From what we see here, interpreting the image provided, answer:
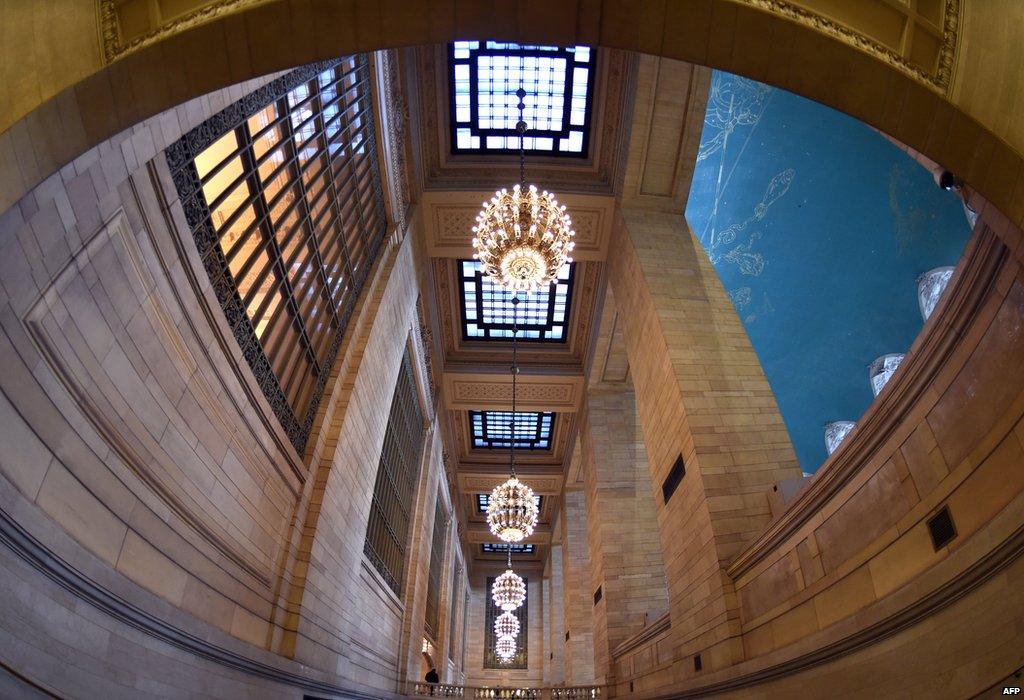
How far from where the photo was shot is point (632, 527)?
40.1 feet

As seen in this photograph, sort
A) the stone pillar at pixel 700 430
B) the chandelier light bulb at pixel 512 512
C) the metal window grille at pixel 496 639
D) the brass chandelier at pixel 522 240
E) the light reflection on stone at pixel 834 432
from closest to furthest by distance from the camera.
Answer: the stone pillar at pixel 700 430 < the brass chandelier at pixel 522 240 < the chandelier light bulb at pixel 512 512 < the light reflection on stone at pixel 834 432 < the metal window grille at pixel 496 639

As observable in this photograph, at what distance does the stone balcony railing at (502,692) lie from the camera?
11.3m

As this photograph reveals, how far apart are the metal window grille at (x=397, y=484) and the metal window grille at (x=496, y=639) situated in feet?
51.7

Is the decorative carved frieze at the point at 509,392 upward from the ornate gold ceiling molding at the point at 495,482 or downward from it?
upward

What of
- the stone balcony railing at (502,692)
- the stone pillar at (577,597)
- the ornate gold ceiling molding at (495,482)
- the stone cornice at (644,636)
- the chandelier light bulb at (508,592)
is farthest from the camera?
the ornate gold ceiling molding at (495,482)

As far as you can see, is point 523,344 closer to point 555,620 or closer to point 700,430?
point 700,430

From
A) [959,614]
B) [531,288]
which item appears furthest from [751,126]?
[959,614]

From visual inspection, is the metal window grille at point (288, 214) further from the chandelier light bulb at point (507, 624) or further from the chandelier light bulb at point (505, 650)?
the chandelier light bulb at point (505, 650)

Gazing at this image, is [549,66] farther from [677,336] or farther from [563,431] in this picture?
[563,431]

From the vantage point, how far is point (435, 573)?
1725cm

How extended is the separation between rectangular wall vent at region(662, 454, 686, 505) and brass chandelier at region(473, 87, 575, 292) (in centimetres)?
302

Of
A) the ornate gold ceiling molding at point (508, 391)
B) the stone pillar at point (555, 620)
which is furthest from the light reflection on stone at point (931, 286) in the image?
the stone pillar at point (555, 620)

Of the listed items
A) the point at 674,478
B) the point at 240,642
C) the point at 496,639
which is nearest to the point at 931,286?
the point at 674,478

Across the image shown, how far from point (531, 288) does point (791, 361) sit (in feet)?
31.9
